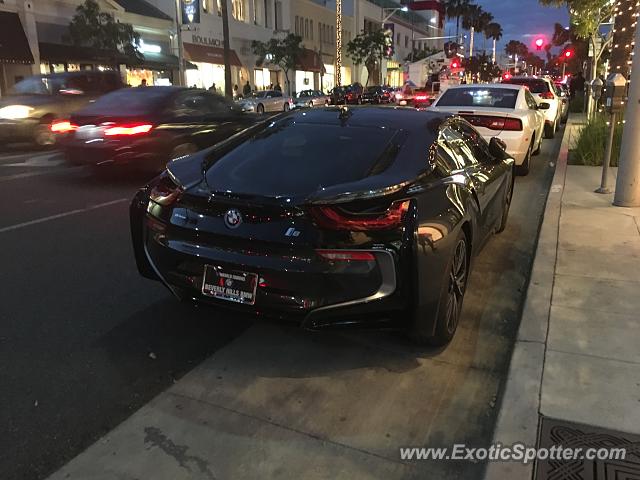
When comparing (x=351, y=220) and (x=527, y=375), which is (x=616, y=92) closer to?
(x=527, y=375)

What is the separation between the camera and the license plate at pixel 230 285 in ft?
11.4

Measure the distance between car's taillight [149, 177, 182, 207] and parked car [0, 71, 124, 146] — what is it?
38.4ft

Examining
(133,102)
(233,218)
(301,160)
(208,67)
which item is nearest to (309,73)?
(208,67)

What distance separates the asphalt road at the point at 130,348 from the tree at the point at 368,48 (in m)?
58.2

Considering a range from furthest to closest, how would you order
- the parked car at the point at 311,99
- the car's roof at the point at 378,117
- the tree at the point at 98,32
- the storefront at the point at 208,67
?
the storefront at the point at 208,67 < the parked car at the point at 311,99 < the tree at the point at 98,32 < the car's roof at the point at 378,117

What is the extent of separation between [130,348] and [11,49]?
25.2m

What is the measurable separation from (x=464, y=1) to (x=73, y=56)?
8585 cm

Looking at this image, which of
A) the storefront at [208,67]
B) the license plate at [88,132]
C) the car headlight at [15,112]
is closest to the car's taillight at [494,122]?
the license plate at [88,132]

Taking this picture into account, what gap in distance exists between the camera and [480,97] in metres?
11.1

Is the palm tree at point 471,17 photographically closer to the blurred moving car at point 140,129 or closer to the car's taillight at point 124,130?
the blurred moving car at point 140,129

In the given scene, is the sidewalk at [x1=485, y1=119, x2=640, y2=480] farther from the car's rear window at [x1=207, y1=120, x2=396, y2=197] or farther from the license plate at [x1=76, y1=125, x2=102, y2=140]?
the license plate at [x1=76, y1=125, x2=102, y2=140]

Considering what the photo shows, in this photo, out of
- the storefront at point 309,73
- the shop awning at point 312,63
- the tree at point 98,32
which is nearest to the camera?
the tree at point 98,32

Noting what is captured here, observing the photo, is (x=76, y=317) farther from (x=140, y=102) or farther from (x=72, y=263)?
(x=140, y=102)

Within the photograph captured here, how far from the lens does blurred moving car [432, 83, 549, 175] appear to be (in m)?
9.88
